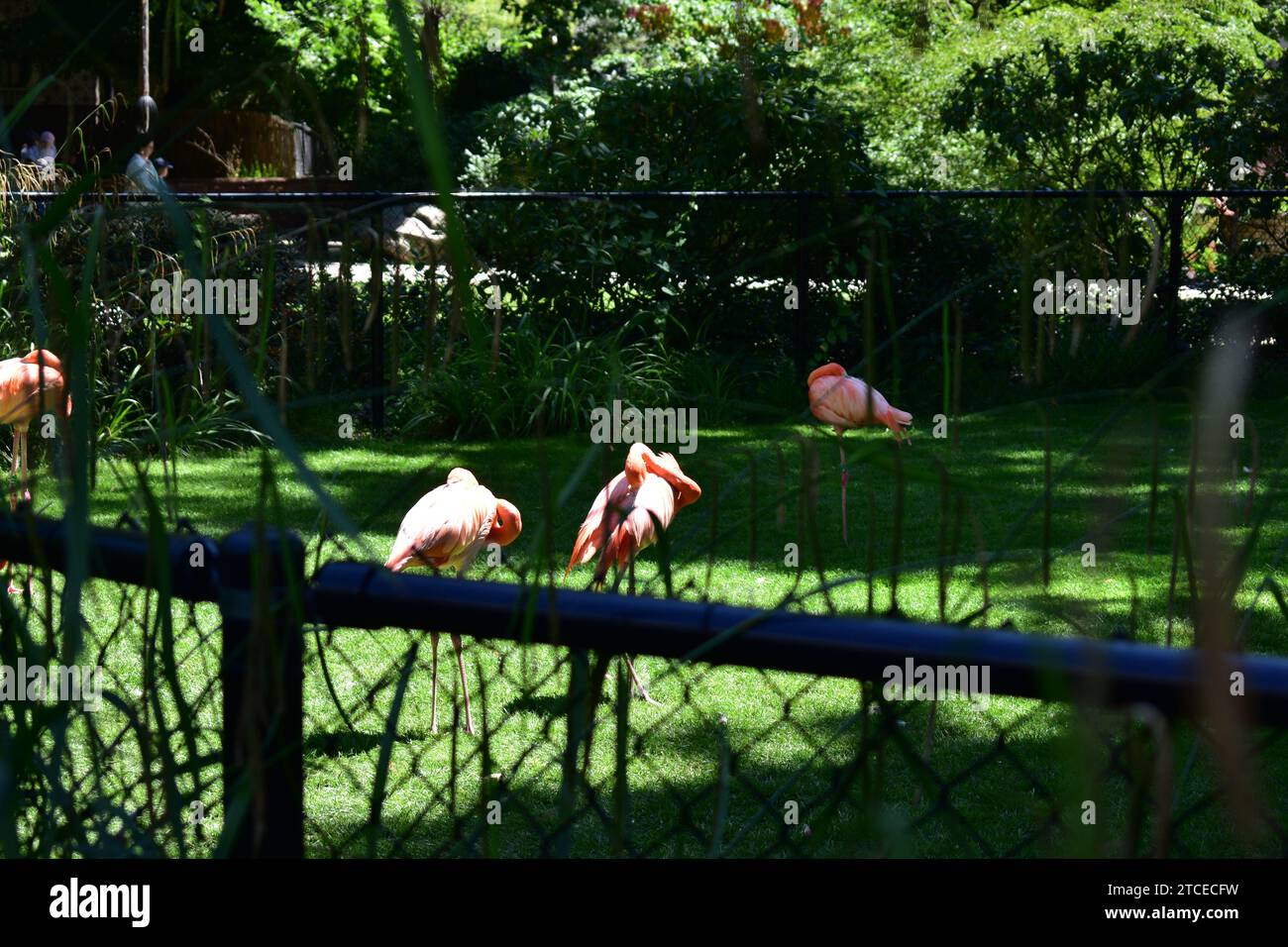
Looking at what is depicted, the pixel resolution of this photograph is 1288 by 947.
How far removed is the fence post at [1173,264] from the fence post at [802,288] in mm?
2507

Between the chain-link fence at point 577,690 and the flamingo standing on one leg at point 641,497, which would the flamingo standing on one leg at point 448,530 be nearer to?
Result: the flamingo standing on one leg at point 641,497

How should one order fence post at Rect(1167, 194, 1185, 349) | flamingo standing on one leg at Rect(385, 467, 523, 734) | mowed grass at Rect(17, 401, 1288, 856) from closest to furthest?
mowed grass at Rect(17, 401, 1288, 856)
flamingo standing on one leg at Rect(385, 467, 523, 734)
fence post at Rect(1167, 194, 1185, 349)

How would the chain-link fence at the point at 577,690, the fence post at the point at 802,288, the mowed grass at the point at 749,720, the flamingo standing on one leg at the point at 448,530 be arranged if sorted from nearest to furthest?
the chain-link fence at the point at 577,690
the mowed grass at the point at 749,720
the flamingo standing on one leg at the point at 448,530
the fence post at the point at 802,288

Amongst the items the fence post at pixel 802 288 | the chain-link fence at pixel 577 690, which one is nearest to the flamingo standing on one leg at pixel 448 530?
the chain-link fence at pixel 577 690

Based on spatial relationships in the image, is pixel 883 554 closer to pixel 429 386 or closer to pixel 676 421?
pixel 676 421

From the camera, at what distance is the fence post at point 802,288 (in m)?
9.33

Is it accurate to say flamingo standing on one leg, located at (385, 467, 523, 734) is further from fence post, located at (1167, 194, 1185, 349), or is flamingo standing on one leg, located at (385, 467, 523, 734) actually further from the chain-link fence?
fence post, located at (1167, 194, 1185, 349)

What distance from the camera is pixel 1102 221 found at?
1006 centimetres

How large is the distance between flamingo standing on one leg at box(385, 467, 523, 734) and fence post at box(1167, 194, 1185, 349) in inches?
270

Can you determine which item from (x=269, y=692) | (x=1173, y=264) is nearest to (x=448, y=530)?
(x=269, y=692)

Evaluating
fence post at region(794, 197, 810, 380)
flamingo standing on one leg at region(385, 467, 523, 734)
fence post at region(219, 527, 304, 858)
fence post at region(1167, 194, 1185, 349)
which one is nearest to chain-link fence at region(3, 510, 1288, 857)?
fence post at region(219, 527, 304, 858)

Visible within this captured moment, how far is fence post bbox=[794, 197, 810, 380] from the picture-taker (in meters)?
9.33

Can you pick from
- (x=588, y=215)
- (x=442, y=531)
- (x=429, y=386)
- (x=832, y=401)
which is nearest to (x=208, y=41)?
(x=588, y=215)
